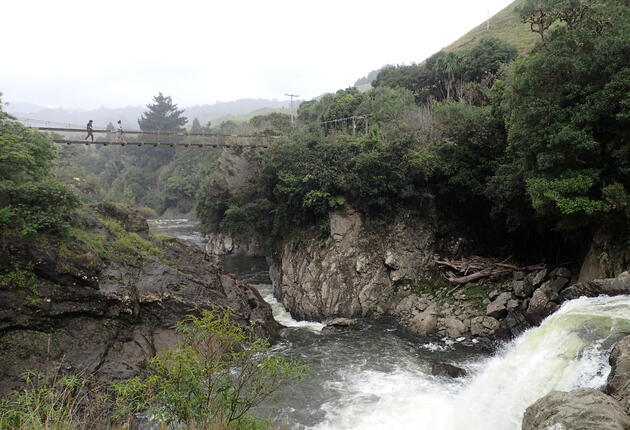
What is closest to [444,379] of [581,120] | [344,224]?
[581,120]

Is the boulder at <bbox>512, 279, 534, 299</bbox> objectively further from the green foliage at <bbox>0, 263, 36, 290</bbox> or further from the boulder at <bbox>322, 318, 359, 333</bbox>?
the green foliage at <bbox>0, 263, 36, 290</bbox>

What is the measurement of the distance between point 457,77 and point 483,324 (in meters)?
30.4

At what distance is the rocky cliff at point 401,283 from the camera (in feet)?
65.4

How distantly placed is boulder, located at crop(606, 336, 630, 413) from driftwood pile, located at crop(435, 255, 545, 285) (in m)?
12.3

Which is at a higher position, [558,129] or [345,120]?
[345,120]

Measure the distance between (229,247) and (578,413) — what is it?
36.6m

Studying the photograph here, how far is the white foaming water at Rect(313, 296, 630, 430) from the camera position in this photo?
11.0 metres

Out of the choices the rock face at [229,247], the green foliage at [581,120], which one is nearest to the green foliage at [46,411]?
the green foliage at [581,120]

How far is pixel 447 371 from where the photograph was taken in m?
15.9

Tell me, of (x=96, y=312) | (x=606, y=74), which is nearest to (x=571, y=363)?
(x=606, y=74)

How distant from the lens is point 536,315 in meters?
17.8

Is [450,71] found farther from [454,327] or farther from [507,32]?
[454,327]

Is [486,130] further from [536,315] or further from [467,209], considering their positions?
[536,315]

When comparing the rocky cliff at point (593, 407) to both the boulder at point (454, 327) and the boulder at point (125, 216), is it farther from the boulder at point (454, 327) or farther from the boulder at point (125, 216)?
the boulder at point (125, 216)
